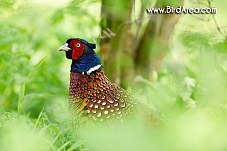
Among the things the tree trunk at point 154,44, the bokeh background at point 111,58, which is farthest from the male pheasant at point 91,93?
the tree trunk at point 154,44

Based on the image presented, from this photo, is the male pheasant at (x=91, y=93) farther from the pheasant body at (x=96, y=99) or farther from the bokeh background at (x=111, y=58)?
the bokeh background at (x=111, y=58)

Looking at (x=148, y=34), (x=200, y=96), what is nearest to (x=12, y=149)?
(x=200, y=96)

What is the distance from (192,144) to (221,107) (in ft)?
6.10

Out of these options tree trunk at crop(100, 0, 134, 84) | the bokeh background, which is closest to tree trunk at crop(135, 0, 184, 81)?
the bokeh background

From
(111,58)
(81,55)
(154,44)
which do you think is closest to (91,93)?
(81,55)

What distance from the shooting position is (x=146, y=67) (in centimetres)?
408

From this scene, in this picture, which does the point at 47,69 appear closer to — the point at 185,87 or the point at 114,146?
the point at 185,87

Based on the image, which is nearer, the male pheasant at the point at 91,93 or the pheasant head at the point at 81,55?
the male pheasant at the point at 91,93

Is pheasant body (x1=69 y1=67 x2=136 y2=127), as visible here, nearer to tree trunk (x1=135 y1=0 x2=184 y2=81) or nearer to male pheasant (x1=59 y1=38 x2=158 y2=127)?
male pheasant (x1=59 y1=38 x2=158 y2=127)

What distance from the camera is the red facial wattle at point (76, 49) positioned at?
2681mm

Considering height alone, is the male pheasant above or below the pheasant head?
below

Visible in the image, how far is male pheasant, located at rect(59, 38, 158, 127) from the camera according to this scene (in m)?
2.52

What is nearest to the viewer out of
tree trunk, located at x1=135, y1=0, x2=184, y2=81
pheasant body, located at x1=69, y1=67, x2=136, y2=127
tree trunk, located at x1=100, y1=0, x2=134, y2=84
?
pheasant body, located at x1=69, y1=67, x2=136, y2=127

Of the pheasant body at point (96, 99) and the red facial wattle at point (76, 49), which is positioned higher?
the red facial wattle at point (76, 49)
